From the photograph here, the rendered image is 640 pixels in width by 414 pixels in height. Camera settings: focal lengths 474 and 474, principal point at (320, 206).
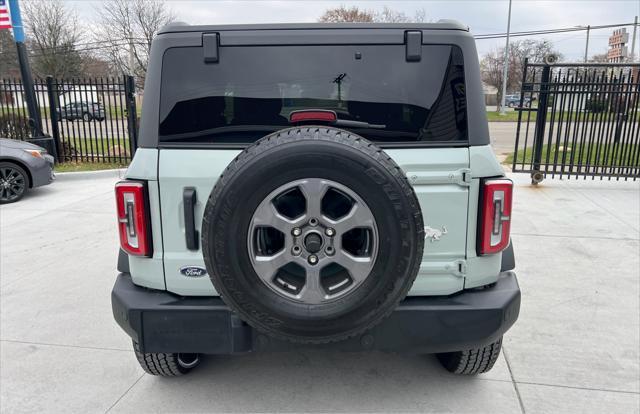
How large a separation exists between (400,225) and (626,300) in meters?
3.29

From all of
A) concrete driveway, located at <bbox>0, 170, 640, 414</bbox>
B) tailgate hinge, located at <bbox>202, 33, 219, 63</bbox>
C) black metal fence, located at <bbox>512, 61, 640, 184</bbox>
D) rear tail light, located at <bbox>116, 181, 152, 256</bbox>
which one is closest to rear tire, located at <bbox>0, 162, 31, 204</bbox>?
concrete driveway, located at <bbox>0, 170, 640, 414</bbox>

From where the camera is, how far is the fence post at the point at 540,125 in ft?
27.7

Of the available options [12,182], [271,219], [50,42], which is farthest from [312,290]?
[50,42]

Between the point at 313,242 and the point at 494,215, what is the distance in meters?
0.98

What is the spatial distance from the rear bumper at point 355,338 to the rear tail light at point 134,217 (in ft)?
0.93

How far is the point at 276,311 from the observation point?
2.10m

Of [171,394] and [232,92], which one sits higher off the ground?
[232,92]

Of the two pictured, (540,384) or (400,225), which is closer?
(400,225)

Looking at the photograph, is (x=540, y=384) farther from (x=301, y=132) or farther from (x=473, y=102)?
(x=301, y=132)

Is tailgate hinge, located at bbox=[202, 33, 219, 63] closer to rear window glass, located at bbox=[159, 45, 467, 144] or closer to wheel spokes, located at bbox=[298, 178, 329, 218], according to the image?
rear window glass, located at bbox=[159, 45, 467, 144]

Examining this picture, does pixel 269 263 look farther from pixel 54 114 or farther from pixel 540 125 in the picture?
pixel 54 114

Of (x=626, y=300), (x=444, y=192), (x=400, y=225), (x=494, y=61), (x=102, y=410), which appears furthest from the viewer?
(x=494, y=61)

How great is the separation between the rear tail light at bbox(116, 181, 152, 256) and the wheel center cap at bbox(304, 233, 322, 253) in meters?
0.89

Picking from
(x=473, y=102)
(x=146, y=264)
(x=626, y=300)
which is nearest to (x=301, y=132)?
(x=473, y=102)
